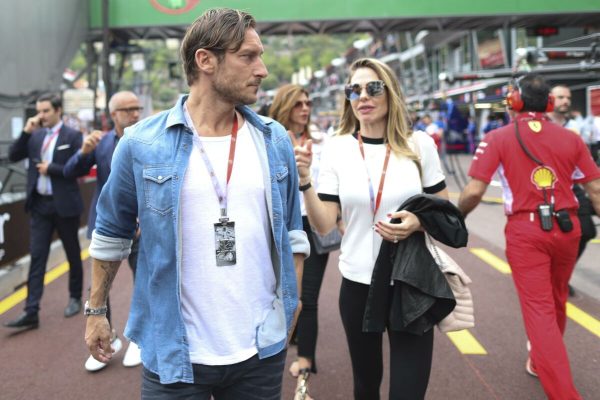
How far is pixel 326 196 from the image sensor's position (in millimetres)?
2924

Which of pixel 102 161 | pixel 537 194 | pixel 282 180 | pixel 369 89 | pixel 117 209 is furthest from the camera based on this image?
pixel 102 161

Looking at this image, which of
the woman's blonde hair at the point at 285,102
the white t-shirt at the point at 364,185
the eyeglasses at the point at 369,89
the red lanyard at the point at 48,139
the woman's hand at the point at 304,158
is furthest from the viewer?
the red lanyard at the point at 48,139

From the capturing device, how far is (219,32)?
6.27 feet

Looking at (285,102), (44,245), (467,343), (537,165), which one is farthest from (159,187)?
(44,245)

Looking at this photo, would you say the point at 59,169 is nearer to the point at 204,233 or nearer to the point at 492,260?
the point at 204,233

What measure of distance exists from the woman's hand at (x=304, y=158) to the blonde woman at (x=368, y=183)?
155mm

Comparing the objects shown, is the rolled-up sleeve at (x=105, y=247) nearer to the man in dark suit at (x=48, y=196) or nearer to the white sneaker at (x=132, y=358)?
the white sneaker at (x=132, y=358)

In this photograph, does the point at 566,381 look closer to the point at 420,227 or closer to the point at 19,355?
the point at 420,227

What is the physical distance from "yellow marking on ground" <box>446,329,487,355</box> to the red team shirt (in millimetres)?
1389

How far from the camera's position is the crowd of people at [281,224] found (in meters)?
1.93

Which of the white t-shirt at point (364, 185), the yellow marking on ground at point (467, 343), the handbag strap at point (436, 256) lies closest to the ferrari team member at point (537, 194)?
the white t-shirt at point (364, 185)

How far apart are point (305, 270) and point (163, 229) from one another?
225 cm

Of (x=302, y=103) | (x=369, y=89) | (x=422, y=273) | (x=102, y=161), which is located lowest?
(x=422, y=273)

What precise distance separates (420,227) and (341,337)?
2474 millimetres
